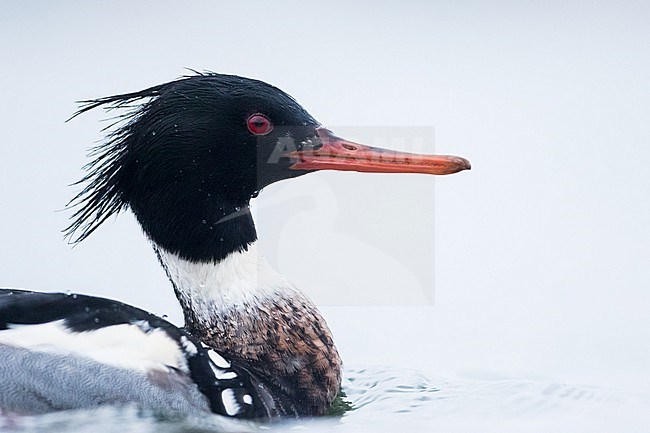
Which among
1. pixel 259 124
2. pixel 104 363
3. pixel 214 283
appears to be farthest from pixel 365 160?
pixel 104 363

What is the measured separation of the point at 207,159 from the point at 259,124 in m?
0.20

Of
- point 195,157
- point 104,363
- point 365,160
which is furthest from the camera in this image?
point 365,160

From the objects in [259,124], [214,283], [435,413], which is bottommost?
[435,413]

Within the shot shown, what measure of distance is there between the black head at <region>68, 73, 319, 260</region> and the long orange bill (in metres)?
0.06

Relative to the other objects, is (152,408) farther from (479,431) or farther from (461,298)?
(461,298)

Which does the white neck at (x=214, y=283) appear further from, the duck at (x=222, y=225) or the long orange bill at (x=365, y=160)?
the long orange bill at (x=365, y=160)

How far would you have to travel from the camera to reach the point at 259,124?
351 centimetres

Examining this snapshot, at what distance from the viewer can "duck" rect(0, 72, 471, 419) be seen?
325 centimetres

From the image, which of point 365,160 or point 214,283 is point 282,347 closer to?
point 214,283

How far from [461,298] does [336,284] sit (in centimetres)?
54

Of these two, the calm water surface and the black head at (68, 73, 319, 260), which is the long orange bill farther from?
the calm water surface

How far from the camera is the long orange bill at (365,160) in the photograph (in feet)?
11.4

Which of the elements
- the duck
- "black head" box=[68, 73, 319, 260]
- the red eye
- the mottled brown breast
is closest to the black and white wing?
the duck

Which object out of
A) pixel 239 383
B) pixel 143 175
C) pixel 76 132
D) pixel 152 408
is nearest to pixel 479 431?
pixel 239 383
